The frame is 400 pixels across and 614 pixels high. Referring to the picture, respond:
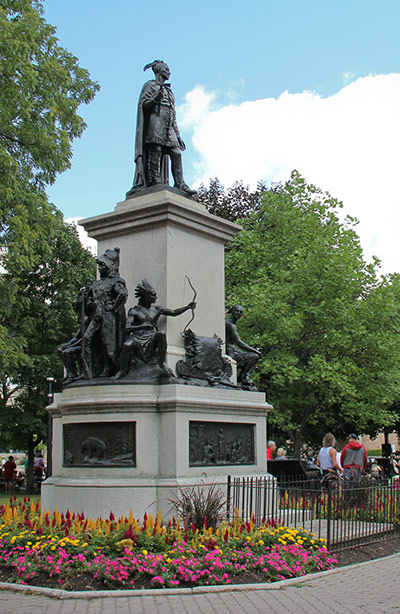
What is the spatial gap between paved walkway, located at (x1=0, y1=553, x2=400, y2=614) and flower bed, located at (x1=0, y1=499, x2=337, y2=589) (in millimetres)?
255

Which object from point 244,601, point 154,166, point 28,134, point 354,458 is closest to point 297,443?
point 354,458

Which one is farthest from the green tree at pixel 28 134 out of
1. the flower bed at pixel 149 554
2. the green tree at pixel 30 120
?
the flower bed at pixel 149 554

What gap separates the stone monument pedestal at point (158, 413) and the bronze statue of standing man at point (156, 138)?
0.59 metres

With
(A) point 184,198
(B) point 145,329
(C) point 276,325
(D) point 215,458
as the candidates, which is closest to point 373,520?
(D) point 215,458

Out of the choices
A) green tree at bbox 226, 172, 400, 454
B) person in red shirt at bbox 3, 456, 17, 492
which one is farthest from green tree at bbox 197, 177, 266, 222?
person in red shirt at bbox 3, 456, 17, 492

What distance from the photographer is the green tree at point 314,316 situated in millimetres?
27266

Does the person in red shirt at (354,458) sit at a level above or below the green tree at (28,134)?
below

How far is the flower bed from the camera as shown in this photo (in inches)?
312

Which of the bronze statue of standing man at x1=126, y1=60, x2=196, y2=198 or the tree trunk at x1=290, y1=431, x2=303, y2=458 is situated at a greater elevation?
the bronze statue of standing man at x1=126, y1=60, x2=196, y2=198

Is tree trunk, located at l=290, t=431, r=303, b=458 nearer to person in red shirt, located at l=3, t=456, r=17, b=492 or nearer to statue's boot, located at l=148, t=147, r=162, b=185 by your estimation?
person in red shirt, located at l=3, t=456, r=17, b=492

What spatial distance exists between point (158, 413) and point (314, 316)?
58.1ft

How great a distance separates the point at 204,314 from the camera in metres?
12.8

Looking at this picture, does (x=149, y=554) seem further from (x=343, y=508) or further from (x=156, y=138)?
(x=156, y=138)

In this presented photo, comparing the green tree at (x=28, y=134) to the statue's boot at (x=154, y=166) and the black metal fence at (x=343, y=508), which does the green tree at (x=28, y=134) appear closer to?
the statue's boot at (x=154, y=166)
